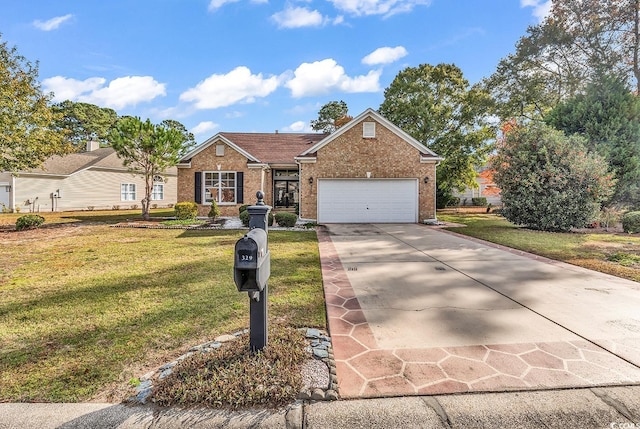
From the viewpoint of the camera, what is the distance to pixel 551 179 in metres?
11.9

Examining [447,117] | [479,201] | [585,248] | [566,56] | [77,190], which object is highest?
[566,56]

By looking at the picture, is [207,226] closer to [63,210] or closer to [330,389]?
[330,389]

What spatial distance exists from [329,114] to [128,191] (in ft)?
87.0

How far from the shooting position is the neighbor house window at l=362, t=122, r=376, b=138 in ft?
50.2

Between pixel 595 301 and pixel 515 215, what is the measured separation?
9728 mm

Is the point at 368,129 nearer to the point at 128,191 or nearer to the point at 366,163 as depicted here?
the point at 366,163

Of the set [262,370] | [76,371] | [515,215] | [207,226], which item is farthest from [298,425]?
[515,215]

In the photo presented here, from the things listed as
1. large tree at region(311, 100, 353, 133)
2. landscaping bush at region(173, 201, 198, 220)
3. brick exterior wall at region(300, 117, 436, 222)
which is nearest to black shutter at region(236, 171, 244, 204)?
landscaping bush at region(173, 201, 198, 220)

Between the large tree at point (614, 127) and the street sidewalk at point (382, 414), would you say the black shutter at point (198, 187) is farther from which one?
the large tree at point (614, 127)

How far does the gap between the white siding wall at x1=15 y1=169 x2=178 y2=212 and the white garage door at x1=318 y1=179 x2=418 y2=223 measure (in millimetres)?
19266

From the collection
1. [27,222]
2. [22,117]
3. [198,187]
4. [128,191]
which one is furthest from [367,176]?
[128,191]

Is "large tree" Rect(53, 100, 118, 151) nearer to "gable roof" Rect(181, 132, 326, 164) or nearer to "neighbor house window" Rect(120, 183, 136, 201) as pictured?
"neighbor house window" Rect(120, 183, 136, 201)

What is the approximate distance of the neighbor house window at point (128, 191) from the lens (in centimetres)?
2566

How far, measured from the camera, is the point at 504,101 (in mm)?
20781
